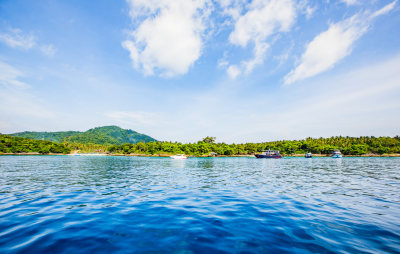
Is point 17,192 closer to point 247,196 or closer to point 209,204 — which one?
point 209,204

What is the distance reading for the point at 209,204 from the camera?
45.9 ft

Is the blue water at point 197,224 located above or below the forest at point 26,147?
below

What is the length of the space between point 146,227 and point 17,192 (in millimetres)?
15857

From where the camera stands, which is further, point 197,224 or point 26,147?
point 26,147

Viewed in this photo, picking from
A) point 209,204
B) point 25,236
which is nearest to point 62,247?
point 25,236

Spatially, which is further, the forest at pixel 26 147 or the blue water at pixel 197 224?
the forest at pixel 26 147

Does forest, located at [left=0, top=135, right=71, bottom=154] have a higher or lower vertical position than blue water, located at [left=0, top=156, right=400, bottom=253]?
higher

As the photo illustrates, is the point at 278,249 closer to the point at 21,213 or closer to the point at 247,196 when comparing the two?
the point at 247,196

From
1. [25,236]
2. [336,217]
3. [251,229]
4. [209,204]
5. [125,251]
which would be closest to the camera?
[125,251]

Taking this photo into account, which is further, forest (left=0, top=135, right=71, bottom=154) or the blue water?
forest (left=0, top=135, right=71, bottom=154)

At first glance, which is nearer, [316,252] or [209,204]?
[316,252]

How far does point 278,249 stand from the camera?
23.6ft

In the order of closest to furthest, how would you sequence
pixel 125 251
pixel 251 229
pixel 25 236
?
pixel 125 251, pixel 25 236, pixel 251 229

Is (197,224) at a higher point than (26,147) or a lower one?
lower
